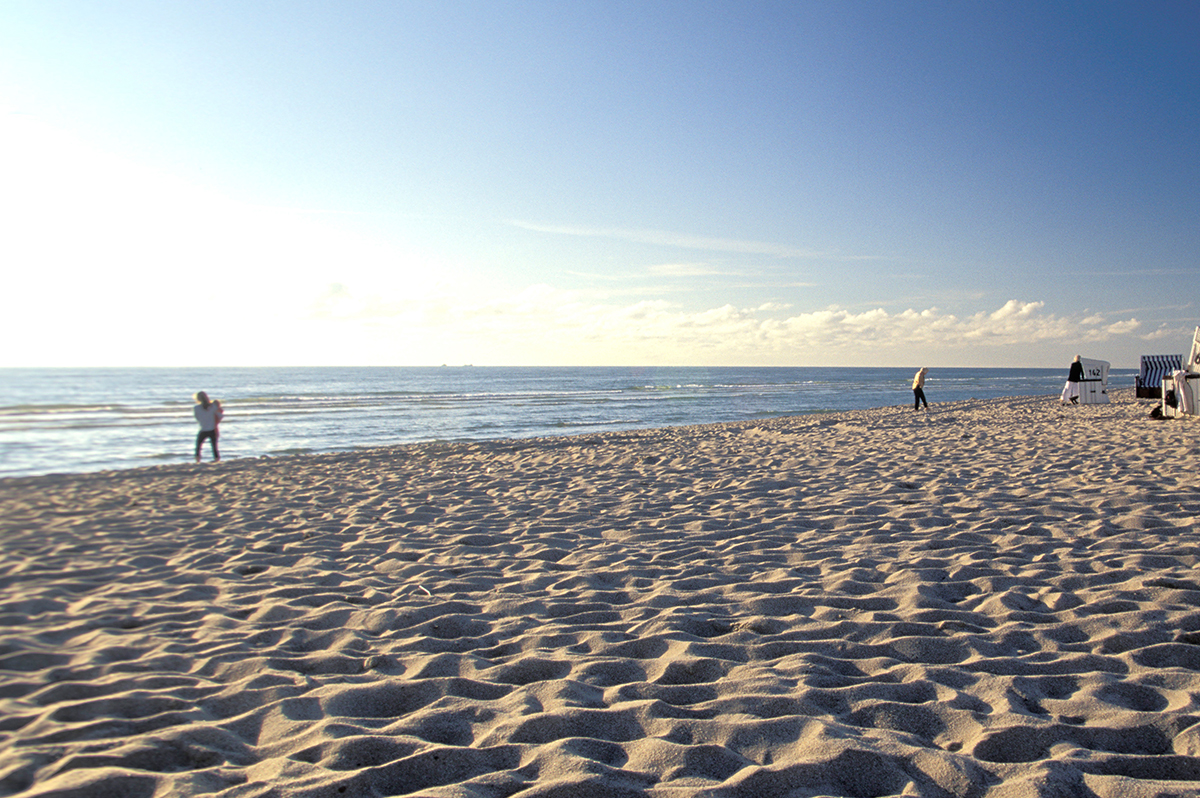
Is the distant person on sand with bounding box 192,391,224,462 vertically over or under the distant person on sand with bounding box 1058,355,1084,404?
under

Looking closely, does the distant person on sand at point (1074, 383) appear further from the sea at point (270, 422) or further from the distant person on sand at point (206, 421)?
the distant person on sand at point (206, 421)

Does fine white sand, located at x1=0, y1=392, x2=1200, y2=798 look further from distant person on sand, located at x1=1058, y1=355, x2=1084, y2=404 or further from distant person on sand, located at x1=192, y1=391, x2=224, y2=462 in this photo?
distant person on sand, located at x1=1058, y1=355, x2=1084, y2=404

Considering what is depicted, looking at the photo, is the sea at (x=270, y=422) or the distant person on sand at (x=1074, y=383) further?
the distant person on sand at (x=1074, y=383)

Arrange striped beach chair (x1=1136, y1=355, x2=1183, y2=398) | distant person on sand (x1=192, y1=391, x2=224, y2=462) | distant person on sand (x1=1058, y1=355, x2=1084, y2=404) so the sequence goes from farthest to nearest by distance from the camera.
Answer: striped beach chair (x1=1136, y1=355, x2=1183, y2=398), distant person on sand (x1=1058, y1=355, x2=1084, y2=404), distant person on sand (x1=192, y1=391, x2=224, y2=462)

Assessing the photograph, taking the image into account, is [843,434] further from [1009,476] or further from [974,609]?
[974,609]

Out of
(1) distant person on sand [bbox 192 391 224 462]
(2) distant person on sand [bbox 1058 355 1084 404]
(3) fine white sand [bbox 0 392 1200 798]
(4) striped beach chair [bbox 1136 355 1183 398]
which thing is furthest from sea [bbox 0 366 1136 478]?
(4) striped beach chair [bbox 1136 355 1183 398]

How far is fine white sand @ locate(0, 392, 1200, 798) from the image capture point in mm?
2232

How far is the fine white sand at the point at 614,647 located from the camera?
223 centimetres

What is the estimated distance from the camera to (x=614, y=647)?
3.30 metres

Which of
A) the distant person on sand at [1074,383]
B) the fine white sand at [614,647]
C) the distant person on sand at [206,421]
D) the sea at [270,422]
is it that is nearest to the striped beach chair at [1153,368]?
the distant person on sand at [1074,383]

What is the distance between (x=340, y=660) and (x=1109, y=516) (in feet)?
20.2

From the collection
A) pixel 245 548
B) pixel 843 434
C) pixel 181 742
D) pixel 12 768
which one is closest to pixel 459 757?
pixel 181 742

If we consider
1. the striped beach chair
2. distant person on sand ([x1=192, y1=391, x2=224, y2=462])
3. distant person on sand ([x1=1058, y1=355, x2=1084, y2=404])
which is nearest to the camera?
distant person on sand ([x1=192, y1=391, x2=224, y2=462])

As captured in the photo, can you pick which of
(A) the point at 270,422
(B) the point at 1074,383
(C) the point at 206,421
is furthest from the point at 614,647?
(B) the point at 1074,383
